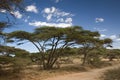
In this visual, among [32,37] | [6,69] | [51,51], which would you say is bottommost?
[6,69]

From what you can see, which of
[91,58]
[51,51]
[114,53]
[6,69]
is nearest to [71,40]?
[51,51]

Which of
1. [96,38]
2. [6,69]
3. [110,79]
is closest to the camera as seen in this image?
[110,79]

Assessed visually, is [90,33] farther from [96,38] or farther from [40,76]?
[40,76]

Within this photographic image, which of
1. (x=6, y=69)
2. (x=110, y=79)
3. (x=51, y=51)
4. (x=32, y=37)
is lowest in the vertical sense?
(x=110, y=79)

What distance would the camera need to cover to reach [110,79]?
16062 mm

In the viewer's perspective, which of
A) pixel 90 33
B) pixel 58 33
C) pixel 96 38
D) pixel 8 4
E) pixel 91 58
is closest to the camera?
pixel 8 4

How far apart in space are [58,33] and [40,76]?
5.78 meters

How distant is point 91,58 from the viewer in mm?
40438

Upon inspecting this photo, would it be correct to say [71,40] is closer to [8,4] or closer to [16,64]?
[16,64]

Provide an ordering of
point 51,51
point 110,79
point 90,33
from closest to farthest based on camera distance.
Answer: point 110,79, point 51,51, point 90,33

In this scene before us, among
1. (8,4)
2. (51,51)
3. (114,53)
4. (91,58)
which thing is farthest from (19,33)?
(114,53)

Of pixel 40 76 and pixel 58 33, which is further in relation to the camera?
pixel 58 33

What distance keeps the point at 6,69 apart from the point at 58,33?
6437mm

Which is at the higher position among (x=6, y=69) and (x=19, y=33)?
(x=19, y=33)
